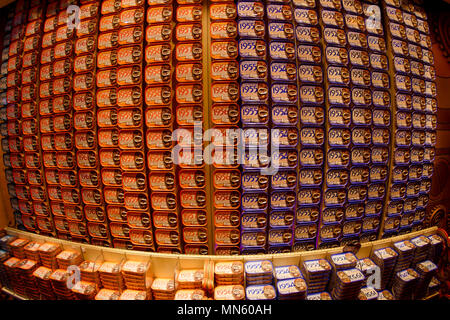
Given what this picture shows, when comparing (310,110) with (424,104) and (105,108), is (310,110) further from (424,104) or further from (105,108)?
(105,108)

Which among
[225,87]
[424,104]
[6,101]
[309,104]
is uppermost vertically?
[6,101]

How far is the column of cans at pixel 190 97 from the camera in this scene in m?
2.72

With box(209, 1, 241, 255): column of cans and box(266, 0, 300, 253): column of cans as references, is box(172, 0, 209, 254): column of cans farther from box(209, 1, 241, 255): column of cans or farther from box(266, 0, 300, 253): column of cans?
box(266, 0, 300, 253): column of cans

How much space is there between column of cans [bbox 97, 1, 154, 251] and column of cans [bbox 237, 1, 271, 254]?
1.65 metres

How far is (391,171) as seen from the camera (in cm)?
338

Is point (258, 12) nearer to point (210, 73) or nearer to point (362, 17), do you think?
point (210, 73)

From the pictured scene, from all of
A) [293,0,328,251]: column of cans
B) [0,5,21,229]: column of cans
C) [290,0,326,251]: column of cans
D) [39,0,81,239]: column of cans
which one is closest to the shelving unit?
[293,0,328,251]: column of cans

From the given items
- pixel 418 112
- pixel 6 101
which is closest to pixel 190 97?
pixel 6 101

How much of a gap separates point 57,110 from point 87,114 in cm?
65

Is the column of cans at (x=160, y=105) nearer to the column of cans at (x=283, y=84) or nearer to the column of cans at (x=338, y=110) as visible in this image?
the column of cans at (x=283, y=84)

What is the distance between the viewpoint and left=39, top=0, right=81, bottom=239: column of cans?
3.16m

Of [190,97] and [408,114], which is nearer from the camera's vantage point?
[190,97]

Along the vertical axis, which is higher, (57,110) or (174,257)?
(57,110)

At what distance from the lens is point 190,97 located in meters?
2.76
